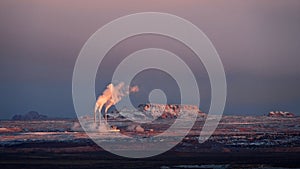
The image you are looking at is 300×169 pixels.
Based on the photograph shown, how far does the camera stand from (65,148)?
68875 mm

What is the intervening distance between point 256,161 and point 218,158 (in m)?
4.95

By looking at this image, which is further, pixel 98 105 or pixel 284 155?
pixel 98 105

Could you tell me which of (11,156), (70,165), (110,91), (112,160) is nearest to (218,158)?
(112,160)

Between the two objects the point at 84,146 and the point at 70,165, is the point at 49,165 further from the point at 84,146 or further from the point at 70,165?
the point at 84,146

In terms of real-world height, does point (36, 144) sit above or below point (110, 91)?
below

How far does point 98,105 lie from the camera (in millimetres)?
100875

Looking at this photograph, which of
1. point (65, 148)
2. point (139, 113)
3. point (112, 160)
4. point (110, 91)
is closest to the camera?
point (112, 160)

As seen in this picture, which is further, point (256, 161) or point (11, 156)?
point (11, 156)

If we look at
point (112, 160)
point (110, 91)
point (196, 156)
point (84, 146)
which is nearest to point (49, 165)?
point (112, 160)

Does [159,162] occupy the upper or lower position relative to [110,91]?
lower

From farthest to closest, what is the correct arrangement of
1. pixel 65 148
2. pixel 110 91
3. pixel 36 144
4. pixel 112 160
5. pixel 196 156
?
pixel 110 91 → pixel 36 144 → pixel 65 148 → pixel 196 156 → pixel 112 160

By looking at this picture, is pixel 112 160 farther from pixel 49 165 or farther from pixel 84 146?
pixel 84 146

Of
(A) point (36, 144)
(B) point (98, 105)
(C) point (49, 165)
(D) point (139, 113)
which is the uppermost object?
(D) point (139, 113)

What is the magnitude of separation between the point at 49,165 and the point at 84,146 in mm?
20079
